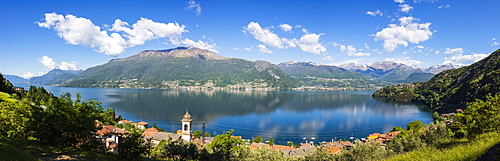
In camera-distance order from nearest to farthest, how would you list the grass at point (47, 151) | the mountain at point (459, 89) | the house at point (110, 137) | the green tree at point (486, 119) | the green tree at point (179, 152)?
the grass at point (47, 151), the house at point (110, 137), the green tree at point (486, 119), the green tree at point (179, 152), the mountain at point (459, 89)

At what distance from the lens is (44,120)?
12.2 metres

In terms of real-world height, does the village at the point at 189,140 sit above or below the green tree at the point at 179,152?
below

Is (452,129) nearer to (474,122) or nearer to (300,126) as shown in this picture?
(474,122)

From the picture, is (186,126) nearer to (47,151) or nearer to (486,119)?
(47,151)

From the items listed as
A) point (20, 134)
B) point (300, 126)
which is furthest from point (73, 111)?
point (300, 126)

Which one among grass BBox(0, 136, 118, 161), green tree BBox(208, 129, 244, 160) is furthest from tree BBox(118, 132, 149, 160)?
green tree BBox(208, 129, 244, 160)

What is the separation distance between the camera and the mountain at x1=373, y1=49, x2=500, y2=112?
100 m

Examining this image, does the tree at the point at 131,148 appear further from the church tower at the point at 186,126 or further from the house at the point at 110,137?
the church tower at the point at 186,126

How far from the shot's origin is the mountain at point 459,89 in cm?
10038

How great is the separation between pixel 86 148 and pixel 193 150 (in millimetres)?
7289

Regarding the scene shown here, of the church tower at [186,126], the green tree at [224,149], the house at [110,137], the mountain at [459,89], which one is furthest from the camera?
the mountain at [459,89]

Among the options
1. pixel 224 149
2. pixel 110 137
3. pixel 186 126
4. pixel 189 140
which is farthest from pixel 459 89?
pixel 110 137

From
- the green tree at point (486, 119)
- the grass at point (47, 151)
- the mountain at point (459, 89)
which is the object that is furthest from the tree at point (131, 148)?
the mountain at point (459, 89)

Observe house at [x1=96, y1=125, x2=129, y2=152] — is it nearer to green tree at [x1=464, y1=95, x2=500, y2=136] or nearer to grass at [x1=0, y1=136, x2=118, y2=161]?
grass at [x1=0, y1=136, x2=118, y2=161]
